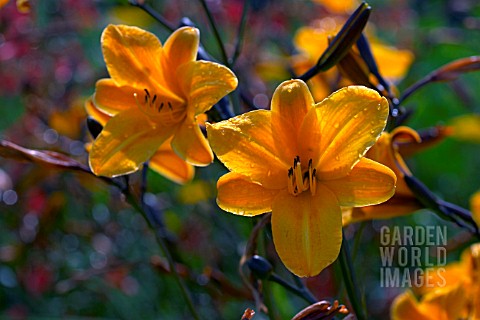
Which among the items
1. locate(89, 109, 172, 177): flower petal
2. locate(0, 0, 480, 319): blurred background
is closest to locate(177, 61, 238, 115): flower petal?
locate(89, 109, 172, 177): flower petal

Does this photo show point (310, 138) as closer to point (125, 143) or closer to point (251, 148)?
point (251, 148)

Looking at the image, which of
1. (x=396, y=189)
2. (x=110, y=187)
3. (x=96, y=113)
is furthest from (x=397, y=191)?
(x=110, y=187)

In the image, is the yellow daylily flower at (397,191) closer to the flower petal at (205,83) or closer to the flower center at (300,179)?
the flower center at (300,179)

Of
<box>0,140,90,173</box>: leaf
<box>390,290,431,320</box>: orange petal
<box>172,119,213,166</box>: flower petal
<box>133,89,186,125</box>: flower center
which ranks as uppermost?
<box>172,119,213,166</box>: flower petal

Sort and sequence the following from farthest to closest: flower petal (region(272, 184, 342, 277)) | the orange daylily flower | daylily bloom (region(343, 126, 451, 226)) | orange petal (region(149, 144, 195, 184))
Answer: the orange daylily flower < orange petal (region(149, 144, 195, 184)) < daylily bloom (region(343, 126, 451, 226)) < flower petal (region(272, 184, 342, 277))

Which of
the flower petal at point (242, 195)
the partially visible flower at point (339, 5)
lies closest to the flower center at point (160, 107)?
the flower petal at point (242, 195)

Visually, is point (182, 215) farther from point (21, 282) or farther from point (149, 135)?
point (149, 135)

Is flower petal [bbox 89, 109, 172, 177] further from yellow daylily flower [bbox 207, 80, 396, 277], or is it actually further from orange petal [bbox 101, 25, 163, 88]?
yellow daylily flower [bbox 207, 80, 396, 277]

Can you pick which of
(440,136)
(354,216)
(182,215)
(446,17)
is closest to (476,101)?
(446,17)
